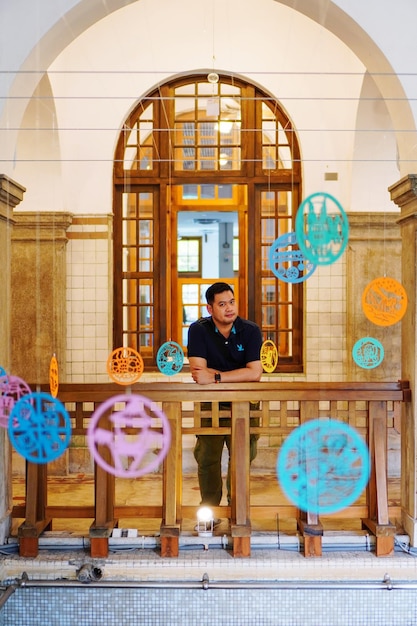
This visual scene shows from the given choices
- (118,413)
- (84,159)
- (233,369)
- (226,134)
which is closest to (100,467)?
(118,413)

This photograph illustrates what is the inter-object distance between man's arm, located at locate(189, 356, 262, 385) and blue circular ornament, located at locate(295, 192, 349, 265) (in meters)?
0.84

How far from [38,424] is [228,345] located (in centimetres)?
124

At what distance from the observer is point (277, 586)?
3.87 m

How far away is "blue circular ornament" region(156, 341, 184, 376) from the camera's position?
6.27m

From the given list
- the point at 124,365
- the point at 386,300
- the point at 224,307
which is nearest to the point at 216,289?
the point at 224,307

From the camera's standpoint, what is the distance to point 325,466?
164 inches

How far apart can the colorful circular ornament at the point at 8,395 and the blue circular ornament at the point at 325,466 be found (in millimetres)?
1644

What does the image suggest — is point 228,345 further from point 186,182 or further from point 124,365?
point 186,182

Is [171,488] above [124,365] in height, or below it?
below

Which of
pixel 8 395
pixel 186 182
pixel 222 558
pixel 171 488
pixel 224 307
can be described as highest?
pixel 186 182

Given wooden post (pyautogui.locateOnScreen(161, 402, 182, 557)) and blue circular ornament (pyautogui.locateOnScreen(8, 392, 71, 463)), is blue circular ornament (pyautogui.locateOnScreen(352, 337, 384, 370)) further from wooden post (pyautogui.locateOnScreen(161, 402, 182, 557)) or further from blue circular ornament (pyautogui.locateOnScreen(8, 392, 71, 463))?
blue circular ornament (pyautogui.locateOnScreen(8, 392, 71, 463))

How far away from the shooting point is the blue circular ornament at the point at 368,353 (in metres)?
6.14

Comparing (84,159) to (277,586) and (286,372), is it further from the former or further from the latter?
(277,586)

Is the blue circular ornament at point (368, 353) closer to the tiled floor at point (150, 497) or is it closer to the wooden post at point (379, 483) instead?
the tiled floor at point (150, 497)
